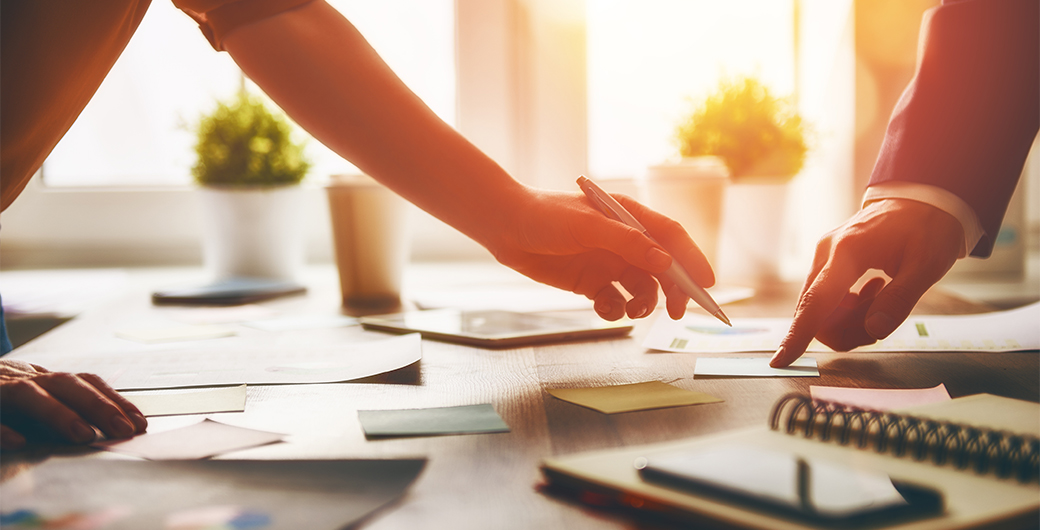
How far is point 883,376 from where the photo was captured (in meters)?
0.69

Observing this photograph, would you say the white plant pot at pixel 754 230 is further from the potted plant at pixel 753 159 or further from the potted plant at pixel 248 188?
the potted plant at pixel 248 188

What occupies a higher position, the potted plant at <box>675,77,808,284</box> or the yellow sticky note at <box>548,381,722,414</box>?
the potted plant at <box>675,77,808,284</box>

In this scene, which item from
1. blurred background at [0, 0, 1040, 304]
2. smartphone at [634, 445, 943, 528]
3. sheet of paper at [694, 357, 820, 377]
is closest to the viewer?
smartphone at [634, 445, 943, 528]

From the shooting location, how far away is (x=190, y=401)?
625mm

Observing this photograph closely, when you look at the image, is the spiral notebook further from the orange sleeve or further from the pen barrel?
the orange sleeve

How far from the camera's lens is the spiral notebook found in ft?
1.07

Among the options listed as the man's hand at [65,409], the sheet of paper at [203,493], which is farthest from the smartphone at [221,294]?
the sheet of paper at [203,493]

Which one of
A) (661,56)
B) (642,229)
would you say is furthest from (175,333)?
(661,56)

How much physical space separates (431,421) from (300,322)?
598mm

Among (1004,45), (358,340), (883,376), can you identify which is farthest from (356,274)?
(1004,45)

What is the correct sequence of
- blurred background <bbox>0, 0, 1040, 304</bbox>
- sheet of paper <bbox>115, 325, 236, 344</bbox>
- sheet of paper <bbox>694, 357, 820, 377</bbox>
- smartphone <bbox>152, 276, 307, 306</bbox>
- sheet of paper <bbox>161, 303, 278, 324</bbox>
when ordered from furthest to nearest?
blurred background <bbox>0, 0, 1040, 304</bbox> → smartphone <bbox>152, 276, 307, 306</bbox> → sheet of paper <bbox>161, 303, 278, 324</bbox> → sheet of paper <bbox>115, 325, 236, 344</bbox> → sheet of paper <bbox>694, 357, 820, 377</bbox>

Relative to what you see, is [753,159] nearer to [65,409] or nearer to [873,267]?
[873,267]

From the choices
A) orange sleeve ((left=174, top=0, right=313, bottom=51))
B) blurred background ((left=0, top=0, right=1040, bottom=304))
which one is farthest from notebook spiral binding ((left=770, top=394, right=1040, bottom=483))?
blurred background ((left=0, top=0, right=1040, bottom=304))

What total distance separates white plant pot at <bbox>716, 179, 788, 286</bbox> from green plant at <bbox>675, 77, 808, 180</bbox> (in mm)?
38
